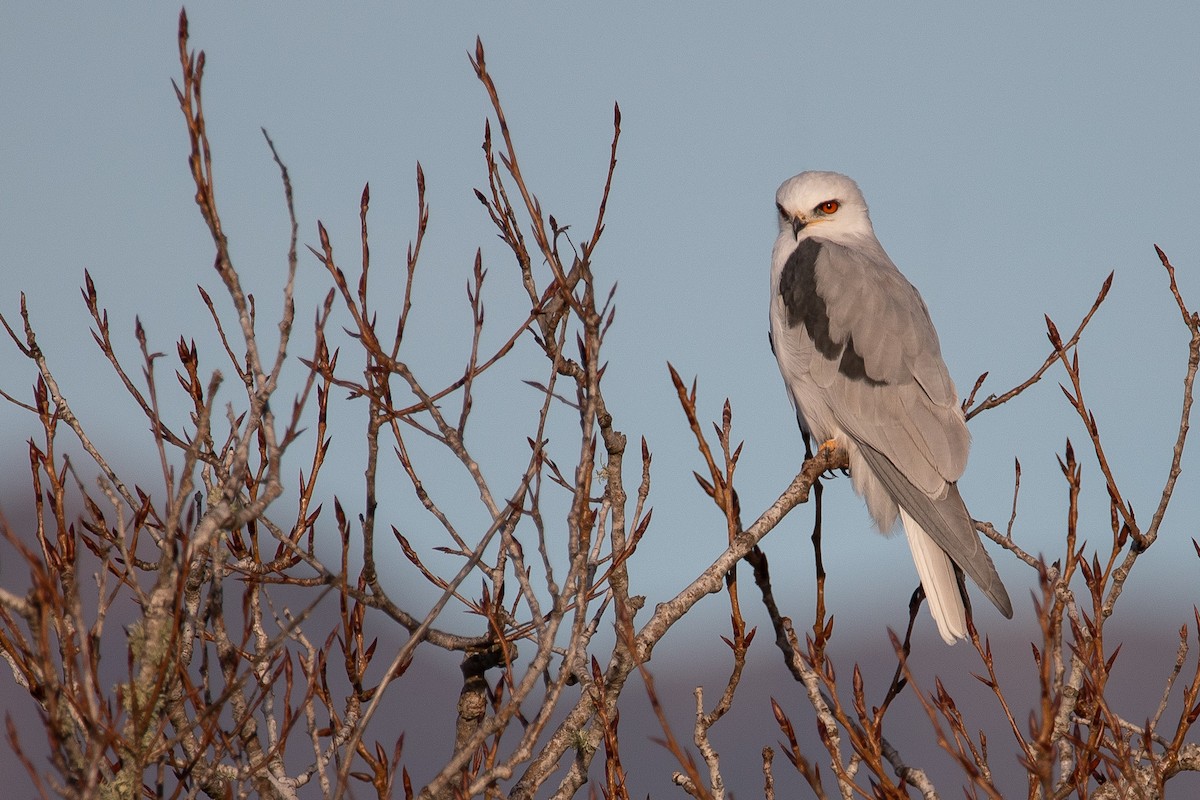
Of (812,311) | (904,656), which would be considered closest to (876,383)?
(812,311)

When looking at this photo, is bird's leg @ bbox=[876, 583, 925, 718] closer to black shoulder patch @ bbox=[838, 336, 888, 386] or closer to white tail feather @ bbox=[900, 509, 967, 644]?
white tail feather @ bbox=[900, 509, 967, 644]

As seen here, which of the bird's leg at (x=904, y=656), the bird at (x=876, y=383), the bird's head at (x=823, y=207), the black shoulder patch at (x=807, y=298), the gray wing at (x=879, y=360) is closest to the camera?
the bird's leg at (x=904, y=656)

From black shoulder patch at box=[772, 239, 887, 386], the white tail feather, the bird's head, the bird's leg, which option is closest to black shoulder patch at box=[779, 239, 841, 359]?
black shoulder patch at box=[772, 239, 887, 386]

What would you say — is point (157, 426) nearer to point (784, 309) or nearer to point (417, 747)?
point (784, 309)

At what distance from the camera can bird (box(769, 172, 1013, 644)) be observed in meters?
5.48

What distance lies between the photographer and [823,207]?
22.0 ft

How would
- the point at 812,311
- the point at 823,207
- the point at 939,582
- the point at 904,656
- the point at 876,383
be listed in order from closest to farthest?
the point at 904,656, the point at 939,582, the point at 876,383, the point at 812,311, the point at 823,207

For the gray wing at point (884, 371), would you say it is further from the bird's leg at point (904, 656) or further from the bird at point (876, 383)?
the bird's leg at point (904, 656)

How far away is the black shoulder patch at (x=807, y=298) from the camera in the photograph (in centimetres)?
593

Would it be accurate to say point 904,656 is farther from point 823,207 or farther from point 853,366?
point 823,207

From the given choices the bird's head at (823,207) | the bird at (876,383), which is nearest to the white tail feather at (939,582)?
the bird at (876,383)

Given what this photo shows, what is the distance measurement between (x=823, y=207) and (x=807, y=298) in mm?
924

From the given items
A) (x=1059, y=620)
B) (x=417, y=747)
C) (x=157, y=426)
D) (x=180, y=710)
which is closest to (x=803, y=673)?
(x=1059, y=620)

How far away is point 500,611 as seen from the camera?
147 inches
